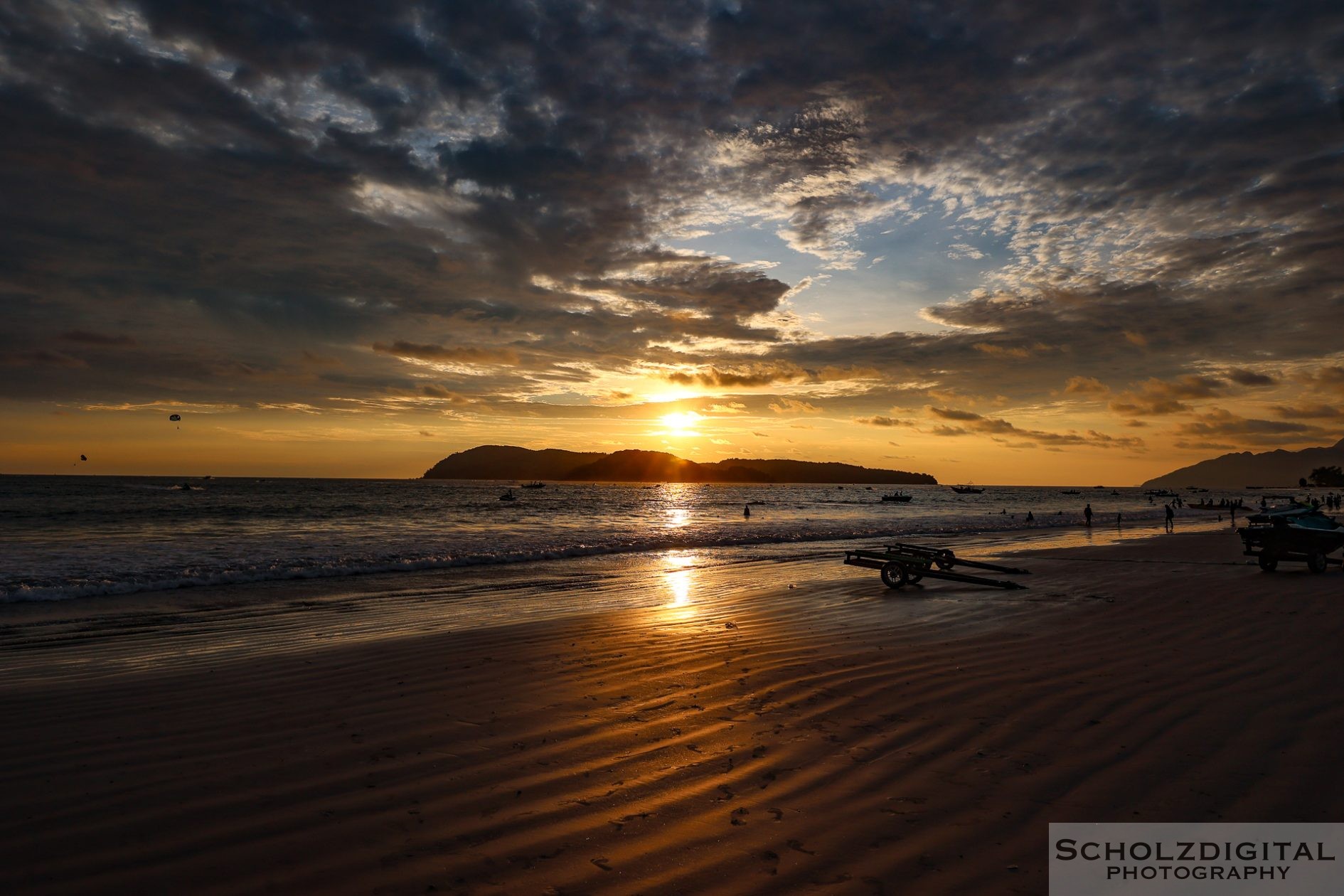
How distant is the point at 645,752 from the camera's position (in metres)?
5.73

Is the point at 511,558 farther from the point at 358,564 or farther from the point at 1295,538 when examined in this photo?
Answer: the point at 1295,538

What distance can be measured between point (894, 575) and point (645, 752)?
12598 millimetres

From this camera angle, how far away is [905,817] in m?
4.43

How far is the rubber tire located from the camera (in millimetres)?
16781

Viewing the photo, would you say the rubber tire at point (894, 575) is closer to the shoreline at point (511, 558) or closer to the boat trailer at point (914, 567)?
the boat trailer at point (914, 567)

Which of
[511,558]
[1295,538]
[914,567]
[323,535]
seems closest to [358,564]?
[511,558]

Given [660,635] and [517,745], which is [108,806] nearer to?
[517,745]

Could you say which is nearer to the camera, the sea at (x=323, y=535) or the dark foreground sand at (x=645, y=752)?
the dark foreground sand at (x=645, y=752)

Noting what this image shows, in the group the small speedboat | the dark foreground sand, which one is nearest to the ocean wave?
the dark foreground sand

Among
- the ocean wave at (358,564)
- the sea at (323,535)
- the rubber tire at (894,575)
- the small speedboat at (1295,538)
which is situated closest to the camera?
the rubber tire at (894,575)

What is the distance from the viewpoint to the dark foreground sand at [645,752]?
13.2ft

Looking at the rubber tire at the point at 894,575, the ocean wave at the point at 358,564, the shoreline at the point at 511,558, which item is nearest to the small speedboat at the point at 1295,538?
the rubber tire at the point at 894,575

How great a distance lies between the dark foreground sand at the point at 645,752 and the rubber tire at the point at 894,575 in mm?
5317

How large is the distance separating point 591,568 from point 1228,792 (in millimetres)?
20428
